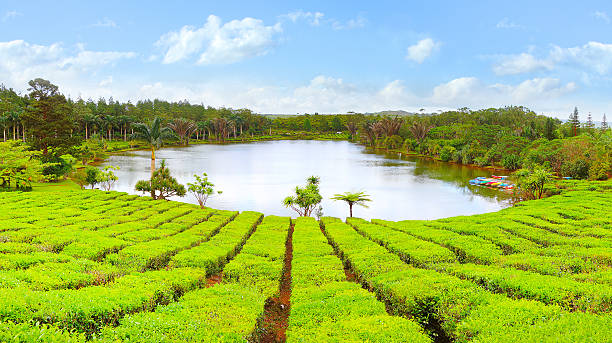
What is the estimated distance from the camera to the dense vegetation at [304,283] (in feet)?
18.8

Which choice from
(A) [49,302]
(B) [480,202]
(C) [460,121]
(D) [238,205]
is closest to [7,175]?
(D) [238,205]

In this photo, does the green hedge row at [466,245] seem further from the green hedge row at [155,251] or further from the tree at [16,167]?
the tree at [16,167]

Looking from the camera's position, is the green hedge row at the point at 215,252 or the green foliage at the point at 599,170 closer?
the green hedge row at the point at 215,252

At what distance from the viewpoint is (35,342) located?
447 cm

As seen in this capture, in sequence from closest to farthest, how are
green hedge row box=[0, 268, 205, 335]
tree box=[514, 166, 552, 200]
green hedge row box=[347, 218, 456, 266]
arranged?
green hedge row box=[0, 268, 205, 335] → green hedge row box=[347, 218, 456, 266] → tree box=[514, 166, 552, 200]

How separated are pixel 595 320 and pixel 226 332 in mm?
6643

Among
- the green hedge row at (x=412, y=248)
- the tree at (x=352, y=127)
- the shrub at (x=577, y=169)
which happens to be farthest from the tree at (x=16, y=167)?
the tree at (x=352, y=127)

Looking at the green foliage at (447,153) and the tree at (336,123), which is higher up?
the tree at (336,123)

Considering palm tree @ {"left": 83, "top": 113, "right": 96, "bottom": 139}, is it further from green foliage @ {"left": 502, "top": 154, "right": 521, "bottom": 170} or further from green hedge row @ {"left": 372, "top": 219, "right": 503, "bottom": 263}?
green foliage @ {"left": 502, "top": 154, "right": 521, "bottom": 170}

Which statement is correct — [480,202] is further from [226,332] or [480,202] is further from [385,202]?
[226,332]

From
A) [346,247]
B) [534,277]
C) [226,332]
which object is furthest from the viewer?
[346,247]

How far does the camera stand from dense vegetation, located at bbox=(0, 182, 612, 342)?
5738mm

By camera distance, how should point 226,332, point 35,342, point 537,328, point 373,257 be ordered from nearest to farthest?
point 35,342 → point 537,328 → point 226,332 → point 373,257

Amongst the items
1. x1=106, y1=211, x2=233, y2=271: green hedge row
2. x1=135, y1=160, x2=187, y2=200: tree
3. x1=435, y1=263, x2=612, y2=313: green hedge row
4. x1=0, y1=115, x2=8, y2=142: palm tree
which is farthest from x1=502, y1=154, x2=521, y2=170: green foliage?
x1=0, y1=115, x2=8, y2=142: palm tree
